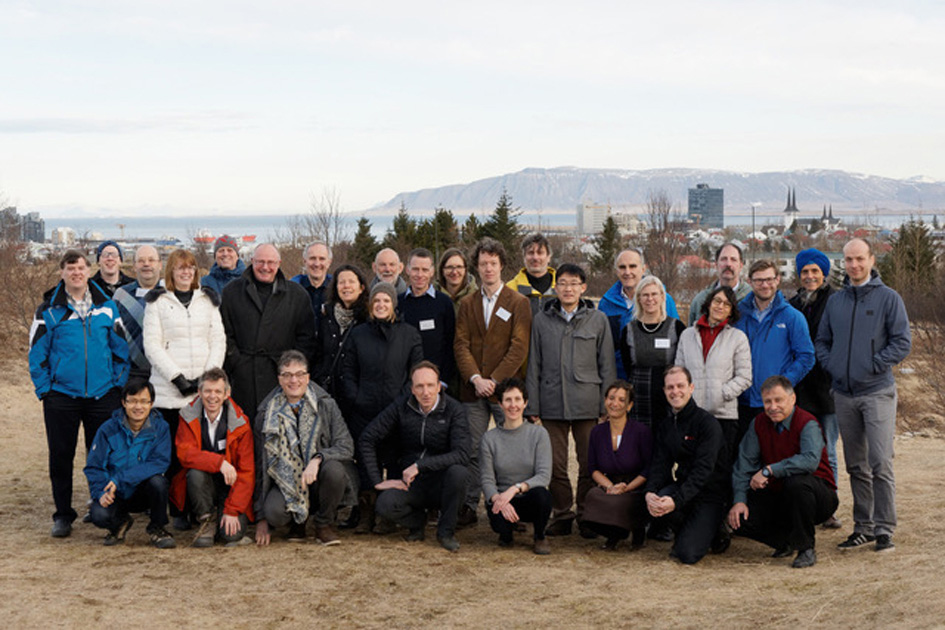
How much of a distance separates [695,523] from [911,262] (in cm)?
2969

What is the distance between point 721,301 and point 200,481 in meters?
3.73

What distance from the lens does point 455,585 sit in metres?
5.60

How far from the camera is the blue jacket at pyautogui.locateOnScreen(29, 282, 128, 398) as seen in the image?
6387 millimetres

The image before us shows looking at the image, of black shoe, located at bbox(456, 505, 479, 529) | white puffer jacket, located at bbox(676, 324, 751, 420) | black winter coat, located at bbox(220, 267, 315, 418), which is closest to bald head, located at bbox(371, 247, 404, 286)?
black winter coat, located at bbox(220, 267, 315, 418)

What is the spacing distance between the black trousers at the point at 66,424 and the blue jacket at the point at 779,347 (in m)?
4.49

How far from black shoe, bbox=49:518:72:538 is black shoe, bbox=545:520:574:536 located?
3.44m

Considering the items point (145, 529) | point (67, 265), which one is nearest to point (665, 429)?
point (145, 529)

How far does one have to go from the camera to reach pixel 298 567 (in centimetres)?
587

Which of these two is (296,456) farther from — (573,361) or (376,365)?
(573,361)

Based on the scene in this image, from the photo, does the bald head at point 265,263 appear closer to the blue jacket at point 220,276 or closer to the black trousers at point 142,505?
the blue jacket at point 220,276

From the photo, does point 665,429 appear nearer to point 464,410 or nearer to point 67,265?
point 464,410

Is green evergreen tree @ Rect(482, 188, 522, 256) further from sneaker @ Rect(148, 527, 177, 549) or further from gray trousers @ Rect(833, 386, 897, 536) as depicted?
sneaker @ Rect(148, 527, 177, 549)

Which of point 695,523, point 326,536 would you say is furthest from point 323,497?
point 695,523

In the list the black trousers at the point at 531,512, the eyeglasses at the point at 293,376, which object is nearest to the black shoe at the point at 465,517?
the black trousers at the point at 531,512
